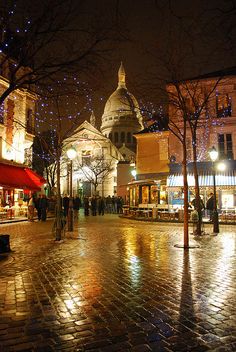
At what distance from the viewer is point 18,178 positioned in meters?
25.4

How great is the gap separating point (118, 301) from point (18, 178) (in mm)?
21327

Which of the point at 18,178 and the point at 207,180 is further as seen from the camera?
the point at 207,180

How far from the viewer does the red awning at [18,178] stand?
76.9 ft

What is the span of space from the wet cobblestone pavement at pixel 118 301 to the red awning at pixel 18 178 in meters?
14.3

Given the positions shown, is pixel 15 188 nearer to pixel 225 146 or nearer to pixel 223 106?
pixel 225 146

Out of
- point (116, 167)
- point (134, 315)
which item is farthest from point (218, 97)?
point (116, 167)

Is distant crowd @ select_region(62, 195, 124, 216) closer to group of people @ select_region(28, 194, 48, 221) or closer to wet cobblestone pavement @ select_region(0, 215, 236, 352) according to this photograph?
group of people @ select_region(28, 194, 48, 221)

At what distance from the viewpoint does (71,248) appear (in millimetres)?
11133

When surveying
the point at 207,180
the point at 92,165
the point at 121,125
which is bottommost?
the point at 207,180

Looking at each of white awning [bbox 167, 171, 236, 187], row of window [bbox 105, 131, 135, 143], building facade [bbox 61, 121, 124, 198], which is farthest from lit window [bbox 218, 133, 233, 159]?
row of window [bbox 105, 131, 135, 143]

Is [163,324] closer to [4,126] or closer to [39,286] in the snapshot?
[39,286]

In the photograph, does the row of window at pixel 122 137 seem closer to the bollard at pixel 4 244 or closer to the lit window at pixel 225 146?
the lit window at pixel 225 146

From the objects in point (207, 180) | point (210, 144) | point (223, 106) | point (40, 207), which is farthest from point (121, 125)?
point (40, 207)

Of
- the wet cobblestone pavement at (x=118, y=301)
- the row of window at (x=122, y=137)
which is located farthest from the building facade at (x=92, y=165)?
the wet cobblestone pavement at (x=118, y=301)
